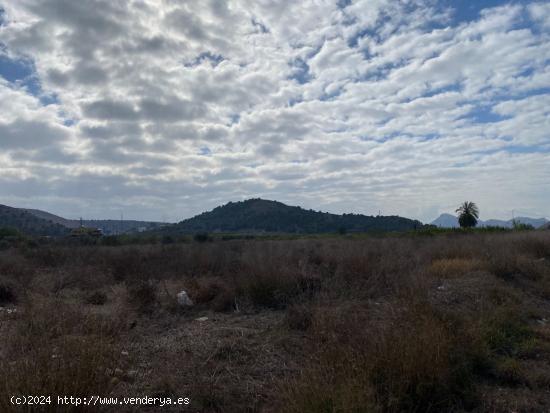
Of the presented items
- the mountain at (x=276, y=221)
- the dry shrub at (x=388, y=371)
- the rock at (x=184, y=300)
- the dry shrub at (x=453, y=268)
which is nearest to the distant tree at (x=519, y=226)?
the dry shrub at (x=453, y=268)

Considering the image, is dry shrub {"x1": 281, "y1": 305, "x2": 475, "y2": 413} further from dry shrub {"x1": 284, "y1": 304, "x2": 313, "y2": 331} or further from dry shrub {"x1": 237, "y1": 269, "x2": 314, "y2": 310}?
dry shrub {"x1": 237, "y1": 269, "x2": 314, "y2": 310}

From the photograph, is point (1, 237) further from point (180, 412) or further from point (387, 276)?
point (180, 412)

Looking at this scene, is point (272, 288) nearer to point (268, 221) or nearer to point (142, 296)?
point (142, 296)

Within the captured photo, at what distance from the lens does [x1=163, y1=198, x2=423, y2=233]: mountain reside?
282 ft

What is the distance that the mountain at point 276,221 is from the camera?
86000 mm

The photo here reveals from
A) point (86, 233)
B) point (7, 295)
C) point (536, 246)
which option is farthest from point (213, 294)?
point (86, 233)

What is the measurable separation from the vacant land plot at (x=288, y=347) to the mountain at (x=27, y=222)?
59742 mm

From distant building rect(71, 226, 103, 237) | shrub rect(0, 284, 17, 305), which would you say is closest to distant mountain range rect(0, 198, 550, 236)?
distant building rect(71, 226, 103, 237)

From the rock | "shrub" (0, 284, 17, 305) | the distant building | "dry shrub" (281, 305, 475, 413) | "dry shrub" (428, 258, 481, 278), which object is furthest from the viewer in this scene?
the distant building

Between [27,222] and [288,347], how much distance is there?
241 ft

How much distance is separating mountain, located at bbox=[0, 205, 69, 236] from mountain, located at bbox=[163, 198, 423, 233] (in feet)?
65.7

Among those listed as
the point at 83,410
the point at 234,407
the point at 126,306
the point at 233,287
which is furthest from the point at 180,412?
the point at 233,287

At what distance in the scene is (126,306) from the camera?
375 inches

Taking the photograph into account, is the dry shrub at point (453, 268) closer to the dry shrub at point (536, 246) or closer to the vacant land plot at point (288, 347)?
the vacant land plot at point (288, 347)
